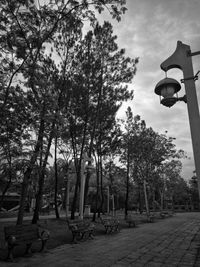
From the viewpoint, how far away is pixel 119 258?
→ 21.6 ft

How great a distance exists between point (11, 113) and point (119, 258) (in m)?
6.12

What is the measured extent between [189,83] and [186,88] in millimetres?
74

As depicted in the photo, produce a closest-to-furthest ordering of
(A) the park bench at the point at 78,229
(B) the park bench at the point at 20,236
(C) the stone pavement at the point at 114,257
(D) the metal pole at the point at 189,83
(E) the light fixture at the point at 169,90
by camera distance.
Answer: (D) the metal pole at the point at 189,83 < (E) the light fixture at the point at 169,90 < (C) the stone pavement at the point at 114,257 < (B) the park bench at the point at 20,236 < (A) the park bench at the point at 78,229

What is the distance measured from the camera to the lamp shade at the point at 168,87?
3.39 metres

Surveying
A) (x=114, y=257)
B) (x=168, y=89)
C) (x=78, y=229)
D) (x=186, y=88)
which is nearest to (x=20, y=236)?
(x=114, y=257)

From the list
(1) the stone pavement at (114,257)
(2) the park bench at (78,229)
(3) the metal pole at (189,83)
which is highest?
(3) the metal pole at (189,83)

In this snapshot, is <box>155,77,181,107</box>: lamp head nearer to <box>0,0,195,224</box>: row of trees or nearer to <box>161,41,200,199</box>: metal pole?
<box>161,41,200,199</box>: metal pole

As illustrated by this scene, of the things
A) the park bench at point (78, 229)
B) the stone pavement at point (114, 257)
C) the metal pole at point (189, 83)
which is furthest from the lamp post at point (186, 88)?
the park bench at point (78, 229)

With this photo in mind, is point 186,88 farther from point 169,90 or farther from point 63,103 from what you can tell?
point 63,103

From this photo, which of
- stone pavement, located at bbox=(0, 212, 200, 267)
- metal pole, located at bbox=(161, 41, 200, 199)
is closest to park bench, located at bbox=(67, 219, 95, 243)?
stone pavement, located at bbox=(0, 212, 200, 267)

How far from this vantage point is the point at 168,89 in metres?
3.43

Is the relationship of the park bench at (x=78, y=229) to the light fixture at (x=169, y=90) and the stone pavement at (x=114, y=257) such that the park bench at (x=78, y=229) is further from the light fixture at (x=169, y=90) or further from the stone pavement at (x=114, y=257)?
the light fixture at (x=169, y=90)

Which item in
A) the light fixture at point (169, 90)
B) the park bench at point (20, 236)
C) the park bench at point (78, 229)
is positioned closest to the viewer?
the light fixture at point (169, 90)

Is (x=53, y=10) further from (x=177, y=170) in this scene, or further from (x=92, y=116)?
(x=177, y=170)
